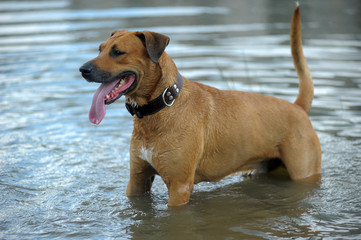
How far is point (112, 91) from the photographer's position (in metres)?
5.14

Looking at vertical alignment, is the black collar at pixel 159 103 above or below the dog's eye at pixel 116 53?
below

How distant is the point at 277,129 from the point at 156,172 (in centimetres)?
157

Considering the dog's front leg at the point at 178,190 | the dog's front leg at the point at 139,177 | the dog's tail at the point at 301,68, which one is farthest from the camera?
the dog's tail at the point at 301,68

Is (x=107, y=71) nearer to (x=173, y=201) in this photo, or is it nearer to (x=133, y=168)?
(x=133, y=168)

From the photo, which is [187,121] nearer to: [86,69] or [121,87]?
[121,87]

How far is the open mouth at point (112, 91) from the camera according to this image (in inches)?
202

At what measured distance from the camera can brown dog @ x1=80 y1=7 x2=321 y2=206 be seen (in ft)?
17.0

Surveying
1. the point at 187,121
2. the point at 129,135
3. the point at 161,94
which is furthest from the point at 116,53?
the point at 129,135

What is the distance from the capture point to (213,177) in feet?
19.9

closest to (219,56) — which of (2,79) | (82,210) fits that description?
(2,79)

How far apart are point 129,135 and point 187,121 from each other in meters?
3.20

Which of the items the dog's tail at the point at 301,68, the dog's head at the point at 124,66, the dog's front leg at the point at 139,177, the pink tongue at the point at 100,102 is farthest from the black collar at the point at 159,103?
the dog's tail at the point at 301,68

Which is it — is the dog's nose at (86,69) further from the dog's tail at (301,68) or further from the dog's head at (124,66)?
the dog's tail at (301,68)

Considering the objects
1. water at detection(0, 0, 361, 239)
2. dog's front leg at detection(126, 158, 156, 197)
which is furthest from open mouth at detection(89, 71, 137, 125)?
water at detection(0, 0, 361, 239)
